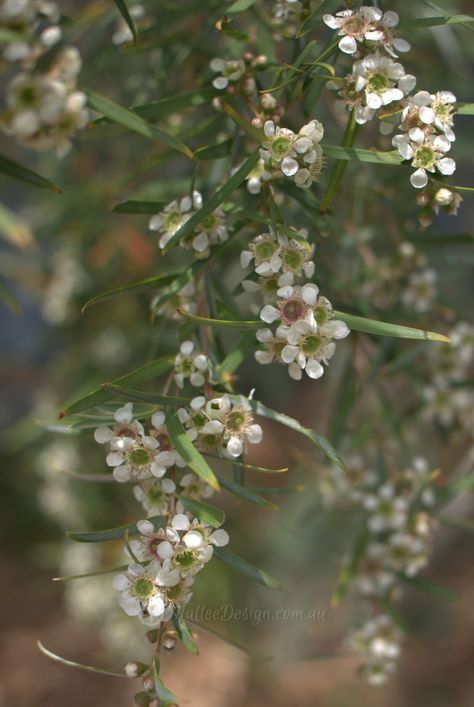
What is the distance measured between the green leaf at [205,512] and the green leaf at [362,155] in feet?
1.15

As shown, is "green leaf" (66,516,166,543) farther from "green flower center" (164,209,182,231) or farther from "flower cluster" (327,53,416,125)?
"flower cluster" (327,53,416,125)

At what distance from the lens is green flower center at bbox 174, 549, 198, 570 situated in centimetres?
63

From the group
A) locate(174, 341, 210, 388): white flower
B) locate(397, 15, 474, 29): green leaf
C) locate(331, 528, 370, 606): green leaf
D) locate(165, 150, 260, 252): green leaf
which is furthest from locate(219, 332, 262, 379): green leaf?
locate(331, 528, 370, 606): green leaf

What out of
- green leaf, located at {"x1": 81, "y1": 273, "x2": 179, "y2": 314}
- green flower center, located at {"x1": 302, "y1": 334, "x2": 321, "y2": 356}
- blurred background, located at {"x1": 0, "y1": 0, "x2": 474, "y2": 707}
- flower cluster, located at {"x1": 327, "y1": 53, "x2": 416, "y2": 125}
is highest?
flower cluster, located at {"x1": 327, "y1": 53, "x2": 416, "y2": 125}

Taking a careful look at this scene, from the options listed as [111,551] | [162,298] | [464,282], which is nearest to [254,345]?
[162,298]

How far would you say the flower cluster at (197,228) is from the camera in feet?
2.35

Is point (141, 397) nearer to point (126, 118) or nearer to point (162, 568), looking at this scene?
point (162, 568)

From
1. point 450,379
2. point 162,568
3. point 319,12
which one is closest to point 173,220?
point 319,12

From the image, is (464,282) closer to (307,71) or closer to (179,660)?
(179,660)

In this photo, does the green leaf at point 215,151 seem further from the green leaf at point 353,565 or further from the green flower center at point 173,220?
the green leaf at point 353,565

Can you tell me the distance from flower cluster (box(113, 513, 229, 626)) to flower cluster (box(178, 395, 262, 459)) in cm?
8

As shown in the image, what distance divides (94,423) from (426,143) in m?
0.40

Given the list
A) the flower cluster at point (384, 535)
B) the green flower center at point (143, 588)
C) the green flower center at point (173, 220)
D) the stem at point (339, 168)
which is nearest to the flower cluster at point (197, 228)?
the green flower center at point (173, 220)

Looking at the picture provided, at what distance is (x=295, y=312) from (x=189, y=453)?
0.16 m
